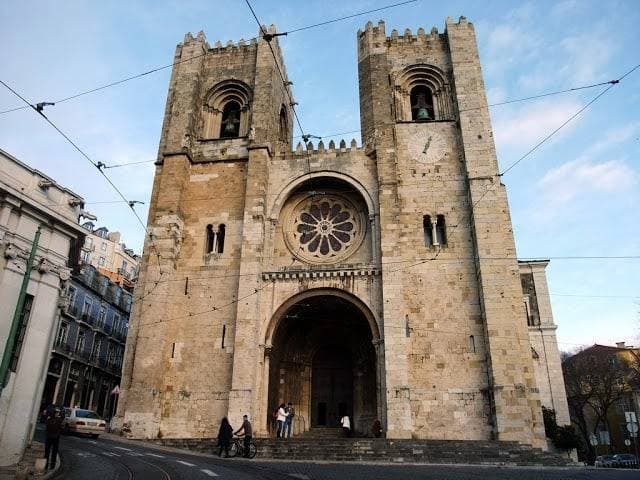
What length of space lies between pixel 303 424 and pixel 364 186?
9.01m

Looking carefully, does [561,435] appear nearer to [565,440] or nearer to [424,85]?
[565,440]

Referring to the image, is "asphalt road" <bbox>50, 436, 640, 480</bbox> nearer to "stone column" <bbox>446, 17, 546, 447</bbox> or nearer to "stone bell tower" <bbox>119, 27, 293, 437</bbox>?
"stone column" <bbox>446, 17, 546, 447</bbox>

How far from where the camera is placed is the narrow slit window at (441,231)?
17781mm

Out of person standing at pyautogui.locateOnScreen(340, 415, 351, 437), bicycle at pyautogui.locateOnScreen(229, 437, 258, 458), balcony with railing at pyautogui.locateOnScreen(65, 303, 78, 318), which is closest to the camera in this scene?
bicycle at pyautogui.locateOnScreen(229, 437, 258, 458)

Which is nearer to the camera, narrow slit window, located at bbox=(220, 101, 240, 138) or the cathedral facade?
the cathedral facade

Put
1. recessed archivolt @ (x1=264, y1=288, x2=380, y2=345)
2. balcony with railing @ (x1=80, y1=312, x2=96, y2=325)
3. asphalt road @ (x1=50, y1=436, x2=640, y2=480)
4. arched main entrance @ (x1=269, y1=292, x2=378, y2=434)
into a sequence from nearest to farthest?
1. asphalt road @ (x1=50, y1=436, x2=640, y2=480)
2. recessed archivolt @ (x1=264, y1=288, x2=380, y2=345)
3. arched main entrance @ (x1=269, y1=292, x2=378, y2=434)
4. balcony with railing @ (x1=80, y1=312, x2=96, y2=325)

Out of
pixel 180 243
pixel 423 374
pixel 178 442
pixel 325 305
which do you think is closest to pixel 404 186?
pixel 325 305

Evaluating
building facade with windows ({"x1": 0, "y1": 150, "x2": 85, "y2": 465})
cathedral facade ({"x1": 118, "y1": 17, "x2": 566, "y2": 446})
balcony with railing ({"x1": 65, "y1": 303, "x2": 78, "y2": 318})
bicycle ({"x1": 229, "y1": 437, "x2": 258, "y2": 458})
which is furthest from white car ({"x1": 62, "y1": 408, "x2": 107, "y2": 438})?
balcony with railing ({"x1": 65, "y1": 303, "x2": 78, "y2": 318})

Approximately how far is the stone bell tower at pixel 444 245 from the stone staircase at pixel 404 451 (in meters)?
1.06

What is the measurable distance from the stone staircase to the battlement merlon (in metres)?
15.0

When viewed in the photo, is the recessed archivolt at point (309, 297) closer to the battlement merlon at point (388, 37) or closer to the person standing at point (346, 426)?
the person standing at point (346, 426)

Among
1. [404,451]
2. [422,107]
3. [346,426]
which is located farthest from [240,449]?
[422,107]

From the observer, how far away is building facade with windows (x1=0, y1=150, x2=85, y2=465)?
9531 millimetres

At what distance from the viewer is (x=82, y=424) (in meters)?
16.0
